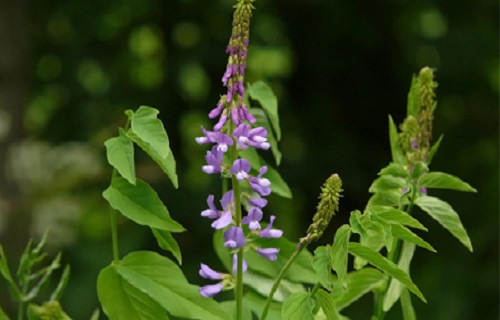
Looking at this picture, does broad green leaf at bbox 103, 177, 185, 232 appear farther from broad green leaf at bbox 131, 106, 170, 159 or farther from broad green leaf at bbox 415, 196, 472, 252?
broad green leaf at bbox 415, 196, 472, 252

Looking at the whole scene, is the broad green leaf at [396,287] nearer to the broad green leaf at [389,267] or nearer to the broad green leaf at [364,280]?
the broad green leaf at [364,280]

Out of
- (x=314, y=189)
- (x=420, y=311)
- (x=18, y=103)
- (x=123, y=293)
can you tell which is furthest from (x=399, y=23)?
(x=123, y=293)

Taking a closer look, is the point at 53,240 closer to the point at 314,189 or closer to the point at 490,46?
the point at 314,189

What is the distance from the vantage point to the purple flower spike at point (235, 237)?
2.11 feet

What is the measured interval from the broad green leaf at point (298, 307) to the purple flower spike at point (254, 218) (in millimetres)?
53

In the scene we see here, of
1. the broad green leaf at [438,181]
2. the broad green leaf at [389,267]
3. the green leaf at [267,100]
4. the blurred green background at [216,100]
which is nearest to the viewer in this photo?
the broad green leaf at [389,267]

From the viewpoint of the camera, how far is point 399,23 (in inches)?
144

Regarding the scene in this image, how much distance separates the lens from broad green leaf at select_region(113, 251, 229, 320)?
66 centimetres

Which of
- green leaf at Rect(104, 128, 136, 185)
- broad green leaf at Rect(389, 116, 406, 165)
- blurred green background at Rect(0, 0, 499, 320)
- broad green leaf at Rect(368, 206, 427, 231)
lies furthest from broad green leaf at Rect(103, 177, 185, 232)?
blurred green background at Rect(0, 0, 499, 320)

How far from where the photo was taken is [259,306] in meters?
0.81

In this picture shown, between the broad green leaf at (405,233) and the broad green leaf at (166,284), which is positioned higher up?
the broad green leaf at (405,233)

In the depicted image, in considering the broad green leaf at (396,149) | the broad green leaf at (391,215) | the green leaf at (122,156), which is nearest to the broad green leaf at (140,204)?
the green leaf at (122,156)

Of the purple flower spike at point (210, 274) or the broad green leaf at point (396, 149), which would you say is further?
the broad green leaf at point (396, 149)

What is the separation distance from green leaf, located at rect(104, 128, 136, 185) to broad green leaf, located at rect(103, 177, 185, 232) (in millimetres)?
17
